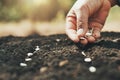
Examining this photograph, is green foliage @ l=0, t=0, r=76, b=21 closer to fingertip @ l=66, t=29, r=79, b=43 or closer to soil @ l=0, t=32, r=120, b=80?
soil @ l=0, t=32, r=120, b=80

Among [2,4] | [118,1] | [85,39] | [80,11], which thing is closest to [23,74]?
[85,39]

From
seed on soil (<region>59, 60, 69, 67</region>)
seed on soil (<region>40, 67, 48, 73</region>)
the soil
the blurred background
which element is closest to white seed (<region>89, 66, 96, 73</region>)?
the soil

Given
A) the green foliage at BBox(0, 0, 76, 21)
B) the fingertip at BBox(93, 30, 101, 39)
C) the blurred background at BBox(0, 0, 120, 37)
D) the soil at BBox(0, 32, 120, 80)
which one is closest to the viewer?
the soil at BBox(0, 32, 120, 80)

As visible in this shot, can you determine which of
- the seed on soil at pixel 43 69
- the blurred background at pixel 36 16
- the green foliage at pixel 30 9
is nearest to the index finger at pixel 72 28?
the seed on soil at pixel 43 69

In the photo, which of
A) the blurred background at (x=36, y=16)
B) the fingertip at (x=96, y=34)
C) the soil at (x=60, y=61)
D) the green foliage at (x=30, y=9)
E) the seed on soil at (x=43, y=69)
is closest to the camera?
the soil at (x=60, y=61)

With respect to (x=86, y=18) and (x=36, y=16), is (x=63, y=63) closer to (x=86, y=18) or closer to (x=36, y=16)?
Answer: (x=86, y=18)

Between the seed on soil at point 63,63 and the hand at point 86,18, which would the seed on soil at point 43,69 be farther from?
the hand at point 86,18
